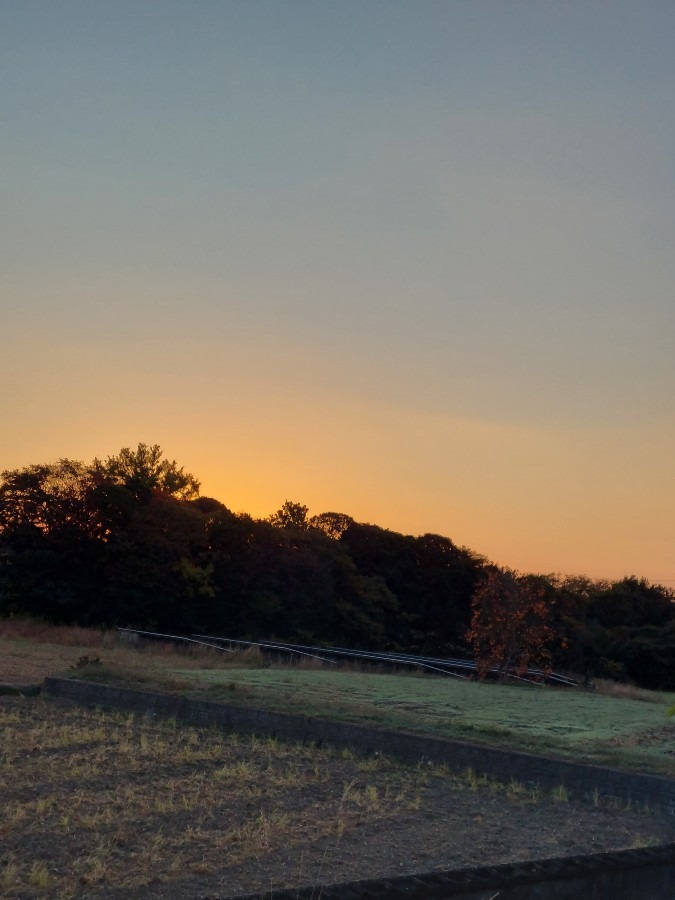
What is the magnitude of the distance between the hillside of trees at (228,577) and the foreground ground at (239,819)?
27.6 metres

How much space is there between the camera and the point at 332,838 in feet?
24.6

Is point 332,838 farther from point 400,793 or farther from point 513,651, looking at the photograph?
point 513,651

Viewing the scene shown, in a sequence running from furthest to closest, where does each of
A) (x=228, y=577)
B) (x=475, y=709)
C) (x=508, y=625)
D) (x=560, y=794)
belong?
(x=228, y=577)
(x=508, y=625)
(x=475, y=709)
(x=560, y=794)

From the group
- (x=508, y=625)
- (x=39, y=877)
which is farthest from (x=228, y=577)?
(x=39, y=877)

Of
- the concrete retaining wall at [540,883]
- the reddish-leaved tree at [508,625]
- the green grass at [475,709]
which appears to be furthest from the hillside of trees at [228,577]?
the concrete retaining wall at [540,883]

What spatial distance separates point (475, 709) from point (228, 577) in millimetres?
29867

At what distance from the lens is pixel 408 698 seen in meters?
19.0

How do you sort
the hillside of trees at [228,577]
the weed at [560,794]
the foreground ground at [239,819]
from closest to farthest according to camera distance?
the foreground ground at [239,819] < the weed at [560,794] < the hillside of trees at [228,577]

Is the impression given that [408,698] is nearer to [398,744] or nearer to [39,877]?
[398,744]

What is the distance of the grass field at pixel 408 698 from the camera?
12.9m

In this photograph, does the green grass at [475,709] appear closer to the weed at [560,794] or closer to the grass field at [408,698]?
the grass field at [408,698]

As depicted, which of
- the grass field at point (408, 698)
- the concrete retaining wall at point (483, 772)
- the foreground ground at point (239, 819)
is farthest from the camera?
the grass field at point (408, 698)

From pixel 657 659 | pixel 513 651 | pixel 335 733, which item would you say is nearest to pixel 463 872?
pixel 335 733

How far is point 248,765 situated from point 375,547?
47.7 meters
